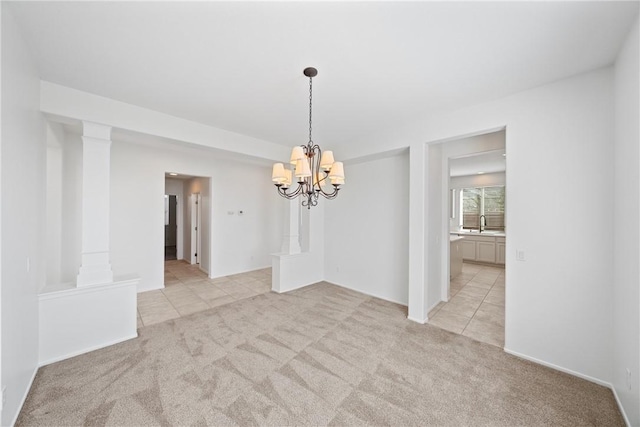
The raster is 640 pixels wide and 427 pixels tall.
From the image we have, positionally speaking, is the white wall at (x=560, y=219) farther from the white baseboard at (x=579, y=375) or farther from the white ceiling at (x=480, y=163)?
the white ceiling at (x=480, y=163)

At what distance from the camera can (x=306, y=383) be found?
2047 mm

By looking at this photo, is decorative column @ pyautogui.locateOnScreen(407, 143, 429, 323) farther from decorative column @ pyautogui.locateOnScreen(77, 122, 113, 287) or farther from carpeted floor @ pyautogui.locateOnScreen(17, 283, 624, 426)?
decorative column @ pyautogui.locateOnScreen(77, 122, 113, 287)

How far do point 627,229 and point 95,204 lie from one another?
4.92 m

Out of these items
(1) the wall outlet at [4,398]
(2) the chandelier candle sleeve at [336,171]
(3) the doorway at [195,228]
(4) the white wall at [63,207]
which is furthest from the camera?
(3) the doorway at [195,228]

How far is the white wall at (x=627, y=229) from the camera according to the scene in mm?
1574

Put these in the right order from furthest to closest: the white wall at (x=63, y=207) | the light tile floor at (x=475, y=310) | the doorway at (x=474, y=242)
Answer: the white wall at (x=63, y=207), the doorway at (x=474, y=242), the light tile floor at (x=475, y=310)

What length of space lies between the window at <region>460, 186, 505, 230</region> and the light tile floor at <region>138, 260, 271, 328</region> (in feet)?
22.0

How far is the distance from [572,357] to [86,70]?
534cm

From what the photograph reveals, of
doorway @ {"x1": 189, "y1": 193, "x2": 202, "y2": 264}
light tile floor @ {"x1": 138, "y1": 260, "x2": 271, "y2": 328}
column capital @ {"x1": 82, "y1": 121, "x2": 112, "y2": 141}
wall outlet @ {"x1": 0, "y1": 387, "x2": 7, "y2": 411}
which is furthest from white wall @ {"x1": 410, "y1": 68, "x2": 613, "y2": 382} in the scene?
doorway @ {"x1": 189, "y1": 193, "x2": 202, "y2": 264}

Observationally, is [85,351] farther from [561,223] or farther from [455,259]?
[455,259]

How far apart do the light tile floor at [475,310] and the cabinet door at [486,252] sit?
1309mm

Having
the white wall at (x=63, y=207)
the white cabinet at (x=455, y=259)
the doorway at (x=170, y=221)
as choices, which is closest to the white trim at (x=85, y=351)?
the white wall at (x=63, y=207)

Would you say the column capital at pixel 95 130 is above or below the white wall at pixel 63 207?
above

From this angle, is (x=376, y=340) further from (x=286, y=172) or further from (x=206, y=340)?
(x=286, y=172)
